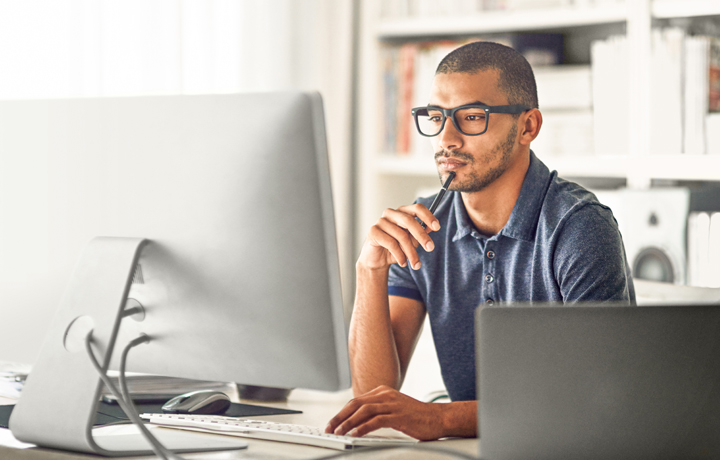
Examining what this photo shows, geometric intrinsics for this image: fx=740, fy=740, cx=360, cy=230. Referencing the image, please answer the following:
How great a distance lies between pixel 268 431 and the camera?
0.95 meters

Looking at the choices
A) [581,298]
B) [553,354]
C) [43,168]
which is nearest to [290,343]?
[553,354]

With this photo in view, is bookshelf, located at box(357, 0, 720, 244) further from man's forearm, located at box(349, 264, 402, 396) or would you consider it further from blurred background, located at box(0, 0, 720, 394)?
man's forearm, located at box(349, 264, 402, 396)

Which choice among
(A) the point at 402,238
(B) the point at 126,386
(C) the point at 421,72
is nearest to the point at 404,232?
(A) the point at 402,238

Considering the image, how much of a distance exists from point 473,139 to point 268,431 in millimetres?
731

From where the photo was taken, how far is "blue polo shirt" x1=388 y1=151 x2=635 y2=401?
1.31 meters

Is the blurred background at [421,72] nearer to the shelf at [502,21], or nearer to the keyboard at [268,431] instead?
the shelf at [502,21]

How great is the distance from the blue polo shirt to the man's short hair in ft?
0.47

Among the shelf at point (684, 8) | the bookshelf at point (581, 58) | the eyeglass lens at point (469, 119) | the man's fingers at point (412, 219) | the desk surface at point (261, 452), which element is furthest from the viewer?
the bookshelf at point (581, 58)

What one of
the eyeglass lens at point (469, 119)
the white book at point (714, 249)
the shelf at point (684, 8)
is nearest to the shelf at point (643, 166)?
the white book at point (714, 249)

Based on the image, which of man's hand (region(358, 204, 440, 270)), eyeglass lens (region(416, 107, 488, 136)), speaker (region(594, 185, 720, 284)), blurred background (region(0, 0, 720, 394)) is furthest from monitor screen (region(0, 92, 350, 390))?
speaker (region(594, 185, 720, 284))

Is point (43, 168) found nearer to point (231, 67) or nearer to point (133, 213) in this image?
point (133, 213)

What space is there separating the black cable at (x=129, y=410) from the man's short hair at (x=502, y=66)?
89cm

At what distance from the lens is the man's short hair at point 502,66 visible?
1.45 m

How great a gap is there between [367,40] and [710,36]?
3.77ft
